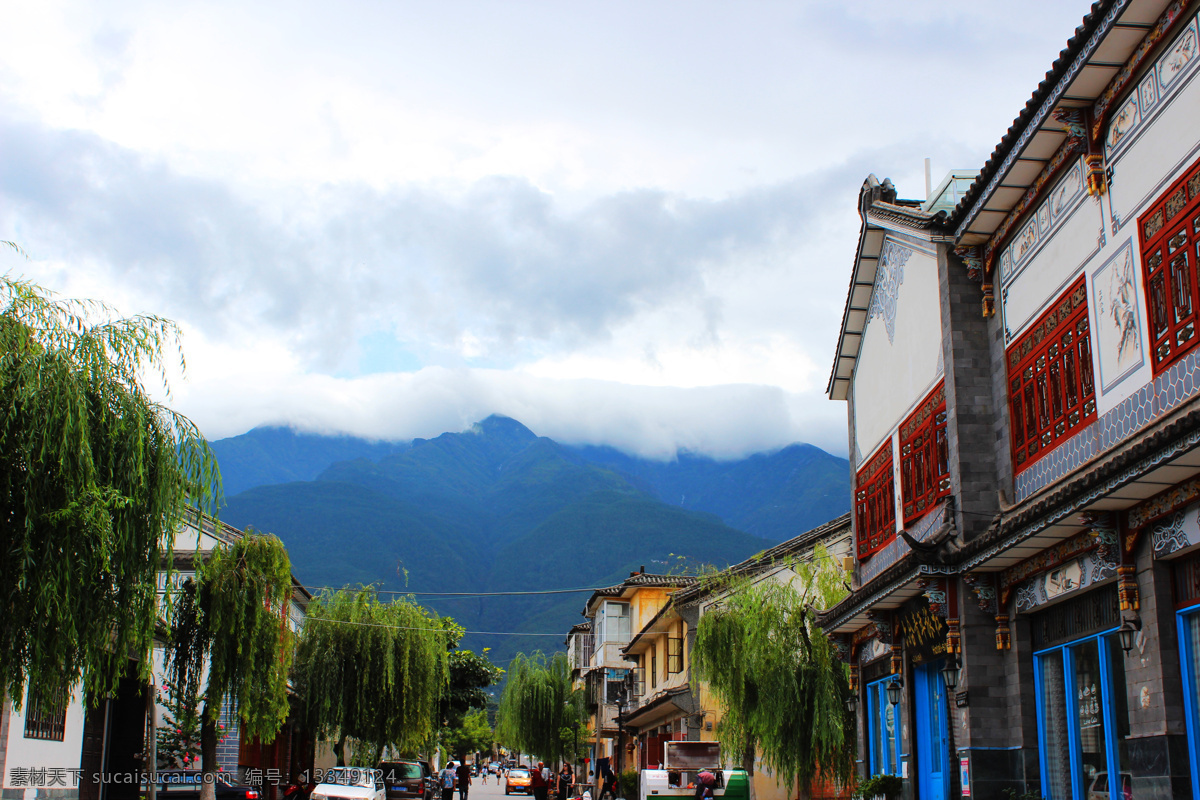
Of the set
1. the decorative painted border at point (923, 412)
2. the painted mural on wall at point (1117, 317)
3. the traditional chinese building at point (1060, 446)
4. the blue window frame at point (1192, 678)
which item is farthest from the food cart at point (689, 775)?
the painted mural on wall at point (1117, 317)

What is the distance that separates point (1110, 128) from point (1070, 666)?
633 centimetres

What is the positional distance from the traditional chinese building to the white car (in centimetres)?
1214

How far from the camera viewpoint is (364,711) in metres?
33.2

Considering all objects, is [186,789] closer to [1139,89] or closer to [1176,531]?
[1176,531]

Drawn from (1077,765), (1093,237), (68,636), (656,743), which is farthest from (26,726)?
(656,743)

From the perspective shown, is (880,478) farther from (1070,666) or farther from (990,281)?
(1070,666)

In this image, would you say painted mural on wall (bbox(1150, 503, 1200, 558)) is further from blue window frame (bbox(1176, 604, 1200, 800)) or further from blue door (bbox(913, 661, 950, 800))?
blue door (bbox(913, 661, 950, 800))

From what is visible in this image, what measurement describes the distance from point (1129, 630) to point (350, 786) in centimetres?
1898

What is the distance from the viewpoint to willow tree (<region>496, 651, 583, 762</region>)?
193 feet

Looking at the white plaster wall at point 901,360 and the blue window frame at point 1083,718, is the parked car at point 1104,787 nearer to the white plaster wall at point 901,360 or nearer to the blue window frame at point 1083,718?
the blue window frame at point 1083,718

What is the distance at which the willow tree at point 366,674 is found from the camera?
109ft

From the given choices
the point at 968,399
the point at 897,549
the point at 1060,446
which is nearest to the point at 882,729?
the point at 897,549

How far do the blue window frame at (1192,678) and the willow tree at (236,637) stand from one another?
18.0 m

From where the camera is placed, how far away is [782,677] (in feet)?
72.2
